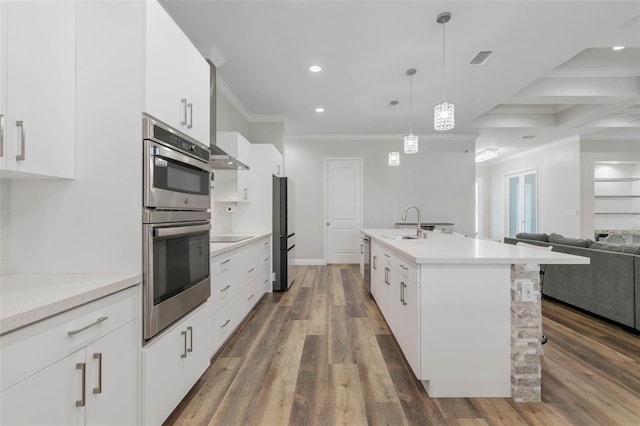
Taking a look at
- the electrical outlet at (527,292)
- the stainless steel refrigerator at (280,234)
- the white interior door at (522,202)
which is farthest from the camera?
the white interior door at (522,202)

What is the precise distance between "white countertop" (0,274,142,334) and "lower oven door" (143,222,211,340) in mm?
105

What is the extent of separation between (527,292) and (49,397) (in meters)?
2.25

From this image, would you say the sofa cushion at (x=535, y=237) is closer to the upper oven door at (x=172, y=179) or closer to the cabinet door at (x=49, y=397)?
the upper oven door at (x=172, y=179)

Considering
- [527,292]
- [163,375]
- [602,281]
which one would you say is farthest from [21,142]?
[602,281]

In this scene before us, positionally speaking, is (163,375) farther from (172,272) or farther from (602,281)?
(602,281)

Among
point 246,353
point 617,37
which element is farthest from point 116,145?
point 617,37

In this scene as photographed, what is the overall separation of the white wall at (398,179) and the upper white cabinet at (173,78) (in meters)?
4.65

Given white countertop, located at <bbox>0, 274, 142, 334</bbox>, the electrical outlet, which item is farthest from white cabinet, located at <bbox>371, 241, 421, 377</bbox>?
white countertop, located at <bbox>0, 274, 142, 334</bbox>

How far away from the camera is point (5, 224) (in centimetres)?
131

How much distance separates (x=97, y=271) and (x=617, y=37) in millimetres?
4492

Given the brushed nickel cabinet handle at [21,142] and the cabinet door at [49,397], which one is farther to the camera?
the brushed nickel cabinet handle at [21,142]

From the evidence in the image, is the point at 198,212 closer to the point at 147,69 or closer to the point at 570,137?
the point at 147,69

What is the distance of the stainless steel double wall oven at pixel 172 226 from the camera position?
4.46ft

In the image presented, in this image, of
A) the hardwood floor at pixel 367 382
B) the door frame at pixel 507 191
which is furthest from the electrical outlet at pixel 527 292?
the door frame at pixel 507 191
